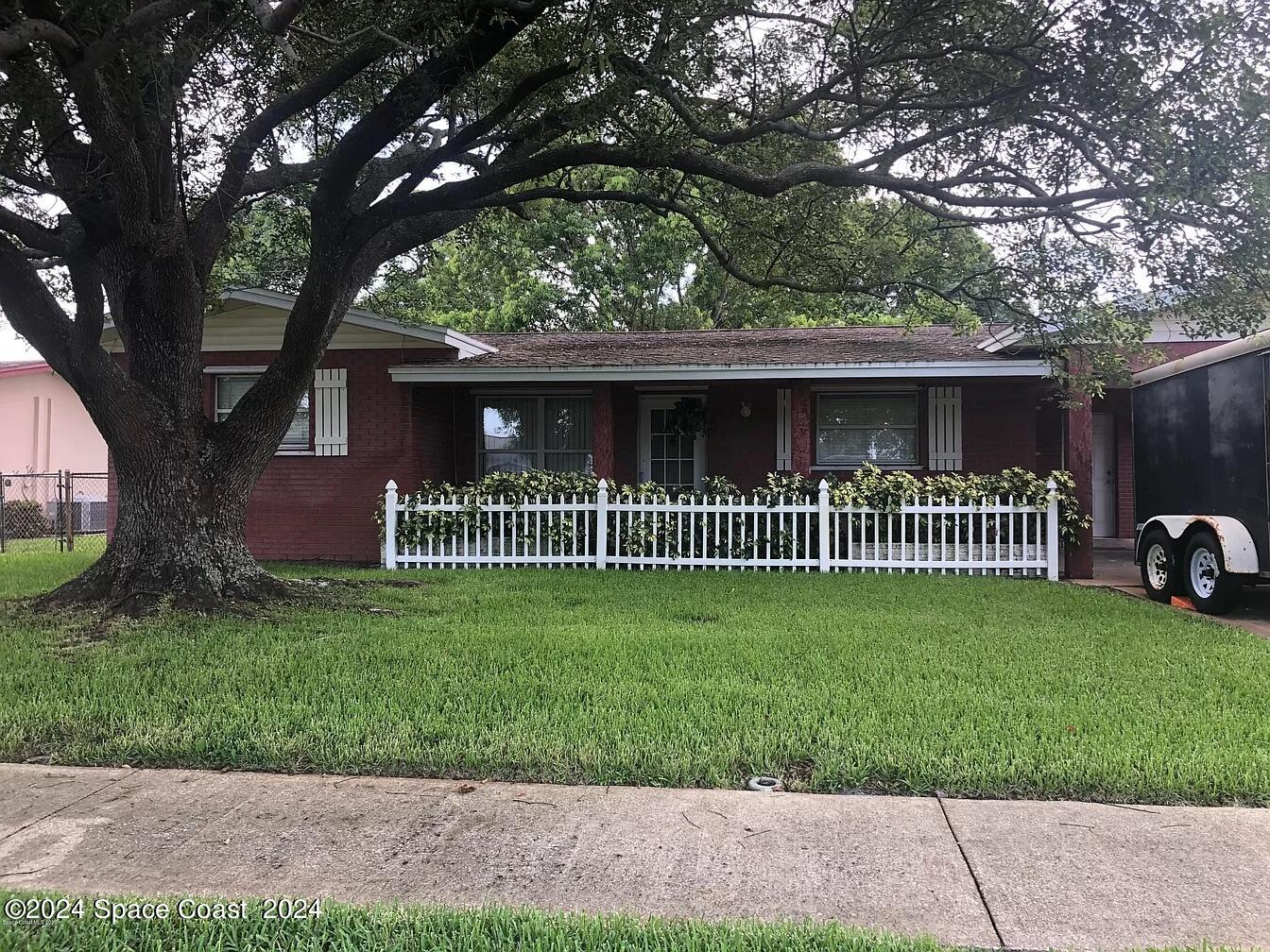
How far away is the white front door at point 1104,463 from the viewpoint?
15438 millimetres

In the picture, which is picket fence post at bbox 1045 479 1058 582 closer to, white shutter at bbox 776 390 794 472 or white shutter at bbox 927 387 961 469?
white shutter at bbox 927 387 961 469

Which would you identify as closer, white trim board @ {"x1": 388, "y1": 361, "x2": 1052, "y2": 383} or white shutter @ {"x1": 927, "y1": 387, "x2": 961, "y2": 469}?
white trim board @ {"x1": 388, "y1": 361, "x2": 1052, "y2": 383}

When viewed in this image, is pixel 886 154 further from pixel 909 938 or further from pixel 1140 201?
pixel 909 938

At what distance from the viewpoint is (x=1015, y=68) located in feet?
26.8

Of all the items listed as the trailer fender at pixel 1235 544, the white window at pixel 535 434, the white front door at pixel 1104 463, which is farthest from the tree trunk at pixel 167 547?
the white front door at pixel 1104 463

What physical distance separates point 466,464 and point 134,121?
786 cm

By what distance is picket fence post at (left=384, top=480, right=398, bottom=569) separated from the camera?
38.1 ft

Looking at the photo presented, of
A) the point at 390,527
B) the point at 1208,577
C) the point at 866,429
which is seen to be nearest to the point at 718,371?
the point at 866,429

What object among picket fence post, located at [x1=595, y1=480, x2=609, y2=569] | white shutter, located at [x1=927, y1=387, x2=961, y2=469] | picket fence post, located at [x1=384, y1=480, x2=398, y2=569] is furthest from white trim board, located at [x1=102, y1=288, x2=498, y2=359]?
white shutter, located at [x1=927, y1=387, x2=961, y2=469]

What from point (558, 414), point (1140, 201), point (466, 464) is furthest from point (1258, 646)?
point (466, 464)

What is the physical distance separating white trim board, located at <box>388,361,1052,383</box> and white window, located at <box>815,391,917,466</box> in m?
1.57

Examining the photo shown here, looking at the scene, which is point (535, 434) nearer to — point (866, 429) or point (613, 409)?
point (613, 409)

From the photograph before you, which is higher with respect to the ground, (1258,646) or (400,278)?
(400,278)

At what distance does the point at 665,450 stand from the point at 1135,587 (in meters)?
7.29
